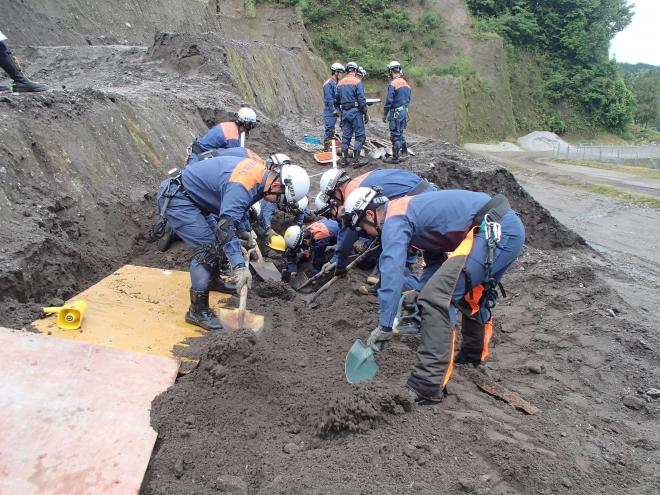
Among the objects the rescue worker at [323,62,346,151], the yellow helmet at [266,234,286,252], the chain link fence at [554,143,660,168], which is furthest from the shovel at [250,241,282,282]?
the chain link fence at [554,143,660,168]

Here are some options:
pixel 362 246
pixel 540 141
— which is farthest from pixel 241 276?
pixel 540 141

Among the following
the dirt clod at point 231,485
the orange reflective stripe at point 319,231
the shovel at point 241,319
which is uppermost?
the orange reflective stripe at point 319,231

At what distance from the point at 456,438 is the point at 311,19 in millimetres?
26175

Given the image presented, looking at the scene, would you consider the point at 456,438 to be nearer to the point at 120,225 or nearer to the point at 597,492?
the point at 597,492

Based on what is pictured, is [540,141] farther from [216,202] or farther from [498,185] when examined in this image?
[216,202]

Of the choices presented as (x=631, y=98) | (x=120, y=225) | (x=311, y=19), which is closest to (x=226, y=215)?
(x=120, y=225)

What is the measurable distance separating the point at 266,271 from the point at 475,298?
2649 mm

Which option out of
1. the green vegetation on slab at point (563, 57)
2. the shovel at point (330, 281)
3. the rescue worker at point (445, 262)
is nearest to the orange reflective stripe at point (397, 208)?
A: the rescue worker at point (445, 262)

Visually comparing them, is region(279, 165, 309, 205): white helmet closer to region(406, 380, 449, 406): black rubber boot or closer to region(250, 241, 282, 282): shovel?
region(250, 241, 282, 282): shovel

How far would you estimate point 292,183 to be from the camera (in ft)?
14.9

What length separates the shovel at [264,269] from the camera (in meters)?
5.97

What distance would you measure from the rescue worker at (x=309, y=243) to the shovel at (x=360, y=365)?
261 cm

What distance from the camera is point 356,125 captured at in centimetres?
1165

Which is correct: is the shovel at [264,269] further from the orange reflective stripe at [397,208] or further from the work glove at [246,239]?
the orange reflective stripe at [397,208]
